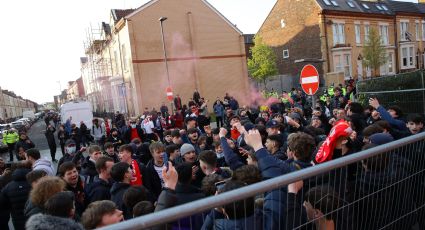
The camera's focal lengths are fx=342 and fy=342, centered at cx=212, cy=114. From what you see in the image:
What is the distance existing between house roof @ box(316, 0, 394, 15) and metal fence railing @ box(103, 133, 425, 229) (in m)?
32.3

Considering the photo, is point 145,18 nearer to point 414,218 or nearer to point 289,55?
point 289,55

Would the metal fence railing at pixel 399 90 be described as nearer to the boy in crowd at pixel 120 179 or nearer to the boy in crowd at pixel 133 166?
the boy in crowd at pixel 133 166

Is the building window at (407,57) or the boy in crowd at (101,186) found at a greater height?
the building window at (407,57)

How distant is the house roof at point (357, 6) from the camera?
1321 inches

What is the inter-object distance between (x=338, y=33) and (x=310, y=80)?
28.0 metres

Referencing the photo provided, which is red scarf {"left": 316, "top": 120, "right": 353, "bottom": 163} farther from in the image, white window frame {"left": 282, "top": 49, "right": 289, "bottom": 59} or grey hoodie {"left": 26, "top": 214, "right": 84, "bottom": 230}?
white window frame {"left": 282, "top": 49, "right": 289, "bottom": 59}

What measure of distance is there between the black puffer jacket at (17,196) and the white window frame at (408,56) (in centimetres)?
4325

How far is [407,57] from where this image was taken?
1588 inches

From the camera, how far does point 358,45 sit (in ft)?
117

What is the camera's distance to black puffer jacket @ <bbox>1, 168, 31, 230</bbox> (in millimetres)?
4977

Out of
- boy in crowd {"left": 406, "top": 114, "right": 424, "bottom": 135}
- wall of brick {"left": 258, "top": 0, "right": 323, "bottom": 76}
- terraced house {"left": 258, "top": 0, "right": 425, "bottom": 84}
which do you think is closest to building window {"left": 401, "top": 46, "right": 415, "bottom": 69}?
terraced house {"left": 258, "top": 0, "right": 425, "bottom": 84}

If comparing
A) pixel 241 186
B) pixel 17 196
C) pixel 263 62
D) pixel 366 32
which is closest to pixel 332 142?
pixel 241 186

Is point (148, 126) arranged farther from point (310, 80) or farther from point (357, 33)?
point (357, 33)

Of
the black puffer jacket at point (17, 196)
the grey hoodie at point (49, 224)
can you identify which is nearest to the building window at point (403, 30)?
the black puffer jacket at point (17, 196)
